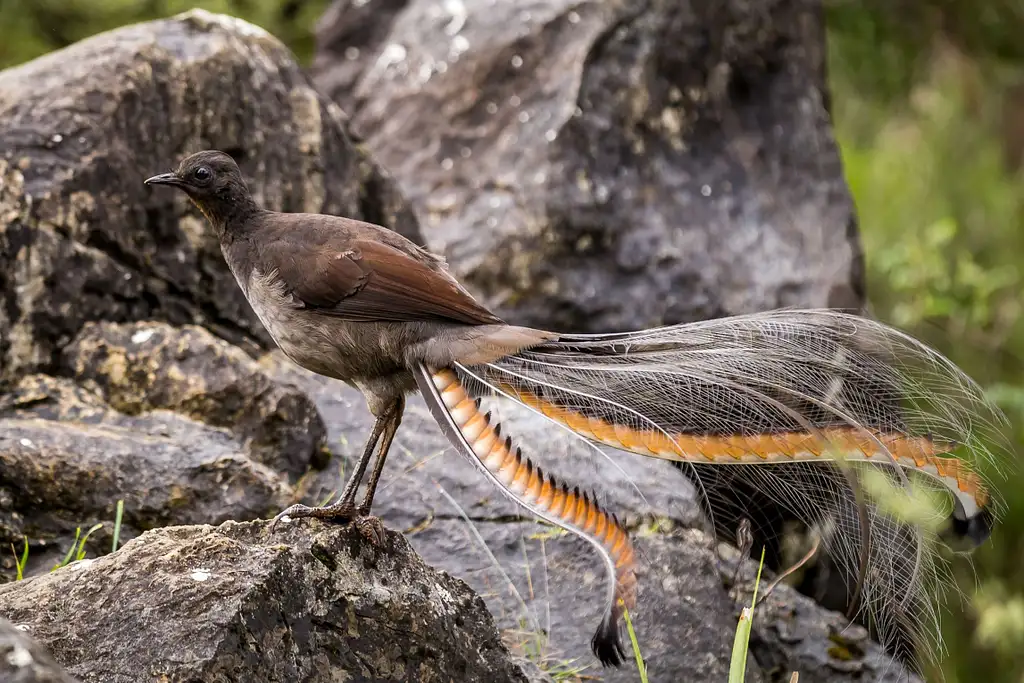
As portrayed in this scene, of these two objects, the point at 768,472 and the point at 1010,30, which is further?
the point at 1010,30

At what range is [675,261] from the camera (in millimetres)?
6523

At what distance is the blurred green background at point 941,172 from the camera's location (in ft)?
25.2

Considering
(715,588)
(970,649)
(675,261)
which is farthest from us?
(970,649)

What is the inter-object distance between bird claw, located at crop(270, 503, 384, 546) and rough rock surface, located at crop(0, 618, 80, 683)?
1094mm

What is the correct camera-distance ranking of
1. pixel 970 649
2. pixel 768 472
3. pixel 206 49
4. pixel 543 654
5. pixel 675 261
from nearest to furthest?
pixel 768 472, pixel 543 654, pixel 206 49, pixel 675 261, pixel 970 649

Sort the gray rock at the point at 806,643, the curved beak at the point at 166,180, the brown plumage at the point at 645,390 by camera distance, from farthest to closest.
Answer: the gray rock at the point at 806,643
the curved beak at the point at 166,180
the brown plumage at the point at 645,390

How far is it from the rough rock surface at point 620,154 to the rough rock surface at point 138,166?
1.15 metres

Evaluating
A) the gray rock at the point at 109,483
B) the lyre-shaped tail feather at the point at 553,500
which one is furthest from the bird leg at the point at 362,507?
the gray rock at the point at 109,483

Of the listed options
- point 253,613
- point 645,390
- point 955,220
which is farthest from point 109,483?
point 955,220

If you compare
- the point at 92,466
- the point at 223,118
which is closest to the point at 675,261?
the point at 223,118

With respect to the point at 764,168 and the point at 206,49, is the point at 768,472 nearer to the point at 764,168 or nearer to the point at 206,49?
the point at 206,49

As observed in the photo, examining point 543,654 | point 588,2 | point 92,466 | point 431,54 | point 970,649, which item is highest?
point 588,2

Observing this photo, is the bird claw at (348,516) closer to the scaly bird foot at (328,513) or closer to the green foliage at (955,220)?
the scaly bird foot at (328,513)

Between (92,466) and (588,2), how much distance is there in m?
3.95
